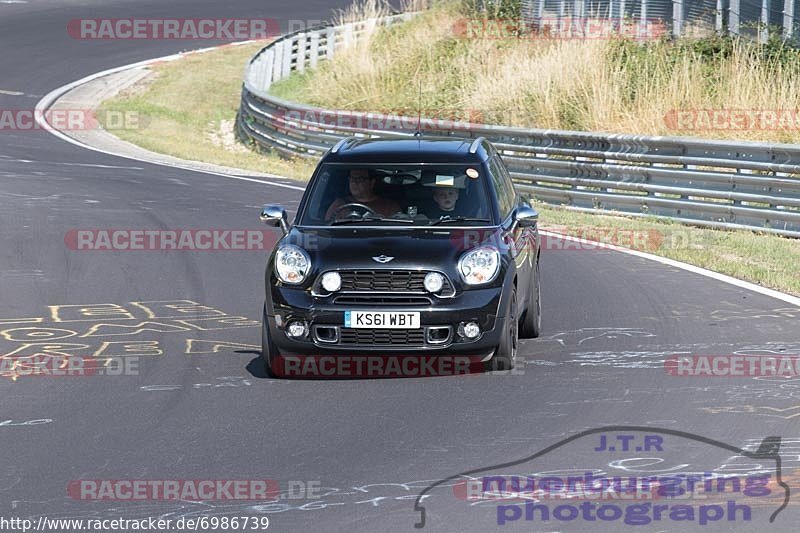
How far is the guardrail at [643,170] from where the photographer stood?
57.9 feet

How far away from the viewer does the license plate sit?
9.66 meters

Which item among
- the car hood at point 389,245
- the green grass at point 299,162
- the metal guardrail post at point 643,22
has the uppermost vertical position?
the metal guardrail post at point 643,22

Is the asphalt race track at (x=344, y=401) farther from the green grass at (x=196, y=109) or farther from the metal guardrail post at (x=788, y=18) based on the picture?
the metal guardrail post at (x=788, y=18)

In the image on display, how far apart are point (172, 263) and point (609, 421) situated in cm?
797

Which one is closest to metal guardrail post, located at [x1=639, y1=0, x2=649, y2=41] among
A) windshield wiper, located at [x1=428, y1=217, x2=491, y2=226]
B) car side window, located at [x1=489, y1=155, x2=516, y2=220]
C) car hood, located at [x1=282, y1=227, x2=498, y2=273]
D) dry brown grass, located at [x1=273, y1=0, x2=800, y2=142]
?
dry brown grass, located at [x1=273, y1=0, x2=800, y2=142]

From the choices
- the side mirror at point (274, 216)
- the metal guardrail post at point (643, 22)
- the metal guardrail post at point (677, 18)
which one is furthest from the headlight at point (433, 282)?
the metal guardrail post at point (643, 22)

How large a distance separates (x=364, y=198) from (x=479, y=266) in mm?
1283

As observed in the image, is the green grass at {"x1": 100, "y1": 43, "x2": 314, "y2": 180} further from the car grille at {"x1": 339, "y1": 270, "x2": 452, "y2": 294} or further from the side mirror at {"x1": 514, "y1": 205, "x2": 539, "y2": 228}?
the car grille at {"x1": 339, "y1": 270, "x2": 452, "y2": 294}

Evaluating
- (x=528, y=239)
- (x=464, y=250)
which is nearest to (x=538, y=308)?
(x=528, y=239)

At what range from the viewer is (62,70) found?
40906 millimetres

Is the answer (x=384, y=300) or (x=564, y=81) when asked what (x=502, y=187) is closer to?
(x=384, y=300)

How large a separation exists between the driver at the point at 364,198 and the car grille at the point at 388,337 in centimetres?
120

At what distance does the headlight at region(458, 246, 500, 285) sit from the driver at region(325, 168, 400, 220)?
92 cm

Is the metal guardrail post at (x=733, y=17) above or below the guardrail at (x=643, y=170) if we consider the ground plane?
above
